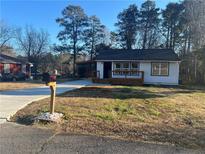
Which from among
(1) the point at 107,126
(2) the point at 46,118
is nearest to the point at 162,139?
(1) the point at 107,126

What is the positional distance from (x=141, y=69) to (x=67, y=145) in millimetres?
20443

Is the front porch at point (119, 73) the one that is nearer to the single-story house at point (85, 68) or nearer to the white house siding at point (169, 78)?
the white house siding at point (169, 78)

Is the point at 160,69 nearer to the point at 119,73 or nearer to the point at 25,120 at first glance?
the point at 119,73

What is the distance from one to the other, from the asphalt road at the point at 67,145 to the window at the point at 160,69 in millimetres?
19686

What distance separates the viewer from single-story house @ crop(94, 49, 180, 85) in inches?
961

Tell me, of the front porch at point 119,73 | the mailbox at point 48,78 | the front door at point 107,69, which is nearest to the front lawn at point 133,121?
the mailbox at point 48,78

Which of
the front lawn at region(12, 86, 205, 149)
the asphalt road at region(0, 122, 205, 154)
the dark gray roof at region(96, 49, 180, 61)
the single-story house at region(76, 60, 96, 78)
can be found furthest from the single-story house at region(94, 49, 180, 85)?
the asphalt road at region(0, 122, 205, 154)

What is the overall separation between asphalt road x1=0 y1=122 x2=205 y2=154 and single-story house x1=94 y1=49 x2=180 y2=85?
1852 cm

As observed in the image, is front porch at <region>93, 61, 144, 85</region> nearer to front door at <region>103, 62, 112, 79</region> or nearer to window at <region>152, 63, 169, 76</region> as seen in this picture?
front door at <region>103, 62, 112, 79</region>

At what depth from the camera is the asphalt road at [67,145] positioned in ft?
16.3

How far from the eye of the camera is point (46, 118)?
7152mm

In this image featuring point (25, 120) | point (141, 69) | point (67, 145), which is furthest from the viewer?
point (141, 69)

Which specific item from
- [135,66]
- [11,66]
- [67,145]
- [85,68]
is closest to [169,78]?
[135,66]

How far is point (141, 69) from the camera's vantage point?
25094 millimetres
